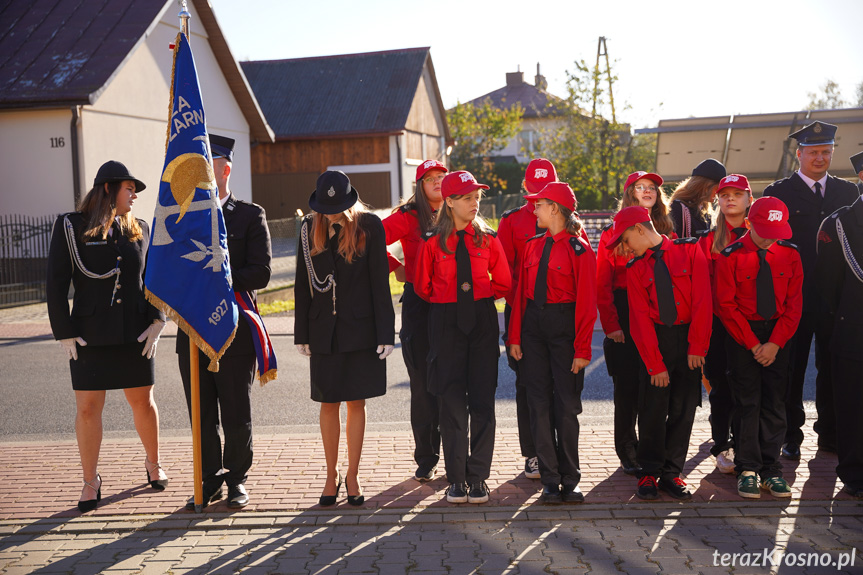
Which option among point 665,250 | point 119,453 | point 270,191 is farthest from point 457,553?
point 270,191

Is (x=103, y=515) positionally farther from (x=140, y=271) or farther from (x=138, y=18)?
(x=138, y=18)

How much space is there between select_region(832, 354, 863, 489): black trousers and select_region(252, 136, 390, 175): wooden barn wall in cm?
3004

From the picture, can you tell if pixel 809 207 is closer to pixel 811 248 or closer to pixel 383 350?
pixel 811 248

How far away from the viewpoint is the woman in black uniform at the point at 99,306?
17.5 ft

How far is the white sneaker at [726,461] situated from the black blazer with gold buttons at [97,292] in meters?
4.09

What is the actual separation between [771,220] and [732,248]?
310 mm

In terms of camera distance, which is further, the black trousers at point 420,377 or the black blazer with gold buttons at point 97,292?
the black trousers at point 420,377

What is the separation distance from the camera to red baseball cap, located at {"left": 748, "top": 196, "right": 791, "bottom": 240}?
5.15m

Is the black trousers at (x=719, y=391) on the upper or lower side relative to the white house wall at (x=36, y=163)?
lower

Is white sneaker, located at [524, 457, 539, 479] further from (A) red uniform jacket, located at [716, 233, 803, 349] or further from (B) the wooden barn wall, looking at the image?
(B) the wooden barn wall

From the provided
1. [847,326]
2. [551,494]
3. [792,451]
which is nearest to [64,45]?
[551,494]

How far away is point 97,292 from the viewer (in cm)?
539

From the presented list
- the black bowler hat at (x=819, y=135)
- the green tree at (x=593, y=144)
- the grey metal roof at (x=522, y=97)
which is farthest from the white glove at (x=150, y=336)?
the grey metal roof at (x=522, y=97)

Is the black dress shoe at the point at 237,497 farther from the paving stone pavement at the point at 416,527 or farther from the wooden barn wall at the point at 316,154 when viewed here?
the wooden barn wall at the point at 316,154
